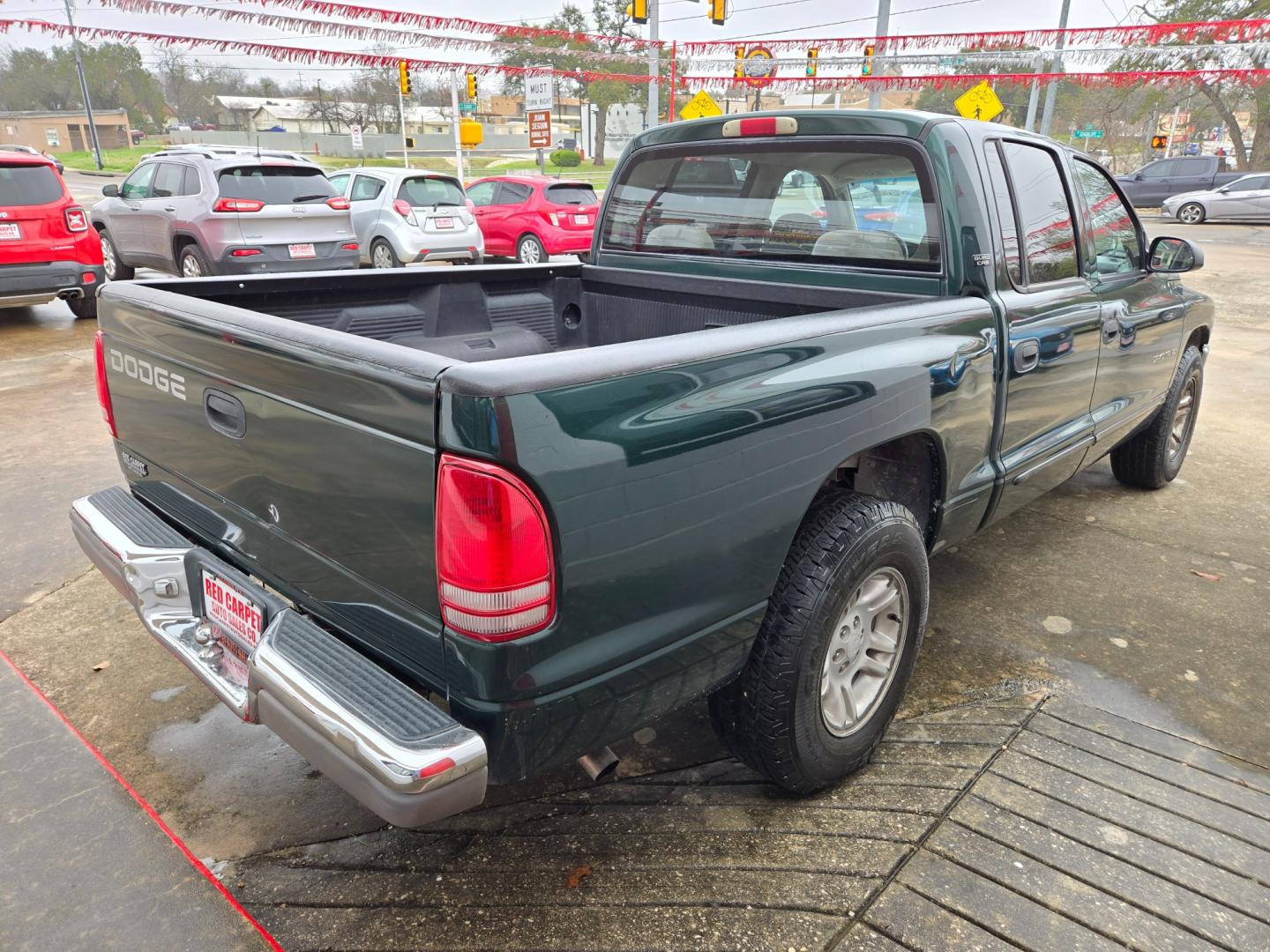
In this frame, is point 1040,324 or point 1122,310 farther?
point 1122,310

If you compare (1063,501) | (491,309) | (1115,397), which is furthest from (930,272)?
(1063,501)

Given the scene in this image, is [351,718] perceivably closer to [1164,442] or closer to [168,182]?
[1164,442]

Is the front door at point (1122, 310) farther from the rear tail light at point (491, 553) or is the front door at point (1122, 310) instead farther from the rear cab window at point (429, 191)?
the rear cab window at point (429, 191)

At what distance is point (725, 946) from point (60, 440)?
5482mm

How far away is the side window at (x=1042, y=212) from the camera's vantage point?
3129 millimetres

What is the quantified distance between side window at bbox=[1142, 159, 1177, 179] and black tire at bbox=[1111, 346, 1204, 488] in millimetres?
27741

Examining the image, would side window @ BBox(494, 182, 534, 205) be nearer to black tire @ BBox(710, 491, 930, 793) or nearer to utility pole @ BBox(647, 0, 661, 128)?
utility pole @ BBox(647, 0, 661, 128)

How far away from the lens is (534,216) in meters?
14.2

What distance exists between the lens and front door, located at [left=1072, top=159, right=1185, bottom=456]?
364 centimetres

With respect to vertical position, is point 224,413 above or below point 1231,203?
above

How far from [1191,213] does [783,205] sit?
1044 inches

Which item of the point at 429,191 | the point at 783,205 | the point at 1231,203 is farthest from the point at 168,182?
the point at 1231,203

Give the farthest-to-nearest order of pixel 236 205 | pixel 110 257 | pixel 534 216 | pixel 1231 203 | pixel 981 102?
1. pixel 1231 203
2. pixel 981 102
3. pixel 534 216
4. pixel 110 257
5. pixel 236 205

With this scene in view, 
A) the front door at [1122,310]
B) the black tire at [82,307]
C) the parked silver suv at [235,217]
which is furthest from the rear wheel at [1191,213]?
the black tire at [82,307]
